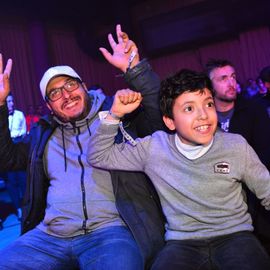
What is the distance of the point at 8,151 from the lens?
2195 millimetres

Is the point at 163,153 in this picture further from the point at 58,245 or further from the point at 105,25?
the point at 105,25

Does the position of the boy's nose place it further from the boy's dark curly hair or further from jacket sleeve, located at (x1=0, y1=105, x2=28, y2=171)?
jacket sleeve, located at (x1=0, y1=105, x2=28, y2=171)

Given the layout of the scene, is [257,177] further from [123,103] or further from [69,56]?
[69,56]

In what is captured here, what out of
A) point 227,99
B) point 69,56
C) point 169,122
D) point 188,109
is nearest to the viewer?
point 188,109

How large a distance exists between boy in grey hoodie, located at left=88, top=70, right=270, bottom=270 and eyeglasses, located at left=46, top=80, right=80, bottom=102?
1.49ft

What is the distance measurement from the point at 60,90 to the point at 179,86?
30.9 inches

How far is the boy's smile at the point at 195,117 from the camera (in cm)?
169

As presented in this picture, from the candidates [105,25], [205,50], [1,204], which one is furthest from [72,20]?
[1,204]

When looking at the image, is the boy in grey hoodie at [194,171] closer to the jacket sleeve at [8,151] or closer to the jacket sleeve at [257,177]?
the jacket sleeve at [257,177]

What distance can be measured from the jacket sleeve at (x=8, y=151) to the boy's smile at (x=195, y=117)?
1016mm

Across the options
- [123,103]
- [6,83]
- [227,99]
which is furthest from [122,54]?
[227,99]

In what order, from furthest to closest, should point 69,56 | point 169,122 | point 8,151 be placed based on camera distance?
point 69,56
point 8,151
point 169,122

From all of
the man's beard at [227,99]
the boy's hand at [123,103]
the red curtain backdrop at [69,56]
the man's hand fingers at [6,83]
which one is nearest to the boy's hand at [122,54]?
the boy's hand at [123,103]

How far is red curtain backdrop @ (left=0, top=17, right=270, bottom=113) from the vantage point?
1028 centimetres
